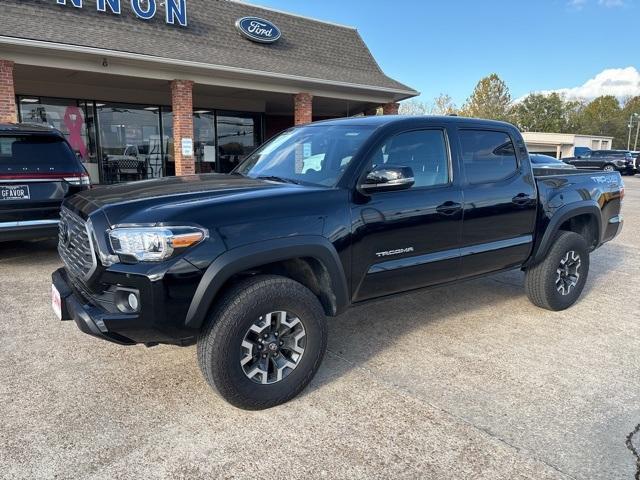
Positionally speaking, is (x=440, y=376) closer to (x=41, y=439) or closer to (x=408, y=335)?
(x=408, y=335)

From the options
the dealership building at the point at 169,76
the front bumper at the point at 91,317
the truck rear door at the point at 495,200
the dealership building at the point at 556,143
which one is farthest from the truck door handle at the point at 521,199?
the dealership building at the point at 556,143

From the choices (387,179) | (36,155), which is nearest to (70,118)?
(36,155)

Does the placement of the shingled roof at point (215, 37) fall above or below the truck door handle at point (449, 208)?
above

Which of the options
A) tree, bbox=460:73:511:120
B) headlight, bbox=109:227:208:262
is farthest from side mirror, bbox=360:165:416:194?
tree, bbox=460:73:511:120

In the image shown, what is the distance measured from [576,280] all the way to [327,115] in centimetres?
1752

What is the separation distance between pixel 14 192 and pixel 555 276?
615cm

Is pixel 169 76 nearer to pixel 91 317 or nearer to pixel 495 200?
pixel 495 200

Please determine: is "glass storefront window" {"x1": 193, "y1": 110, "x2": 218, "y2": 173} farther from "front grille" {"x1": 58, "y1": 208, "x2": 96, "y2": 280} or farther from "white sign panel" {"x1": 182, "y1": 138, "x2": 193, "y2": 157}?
"front grille" {"x1": 58, "y1": 208, "x2": 96, "y2": 280}

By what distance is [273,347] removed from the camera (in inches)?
116

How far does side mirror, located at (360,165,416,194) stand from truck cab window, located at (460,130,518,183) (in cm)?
91

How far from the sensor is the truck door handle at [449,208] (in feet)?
11.9

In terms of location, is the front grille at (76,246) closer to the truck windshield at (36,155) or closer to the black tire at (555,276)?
the truck windshield at (36,155)

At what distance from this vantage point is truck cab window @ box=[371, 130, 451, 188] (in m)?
3.57

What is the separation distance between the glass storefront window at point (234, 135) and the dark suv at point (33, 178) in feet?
36.7
